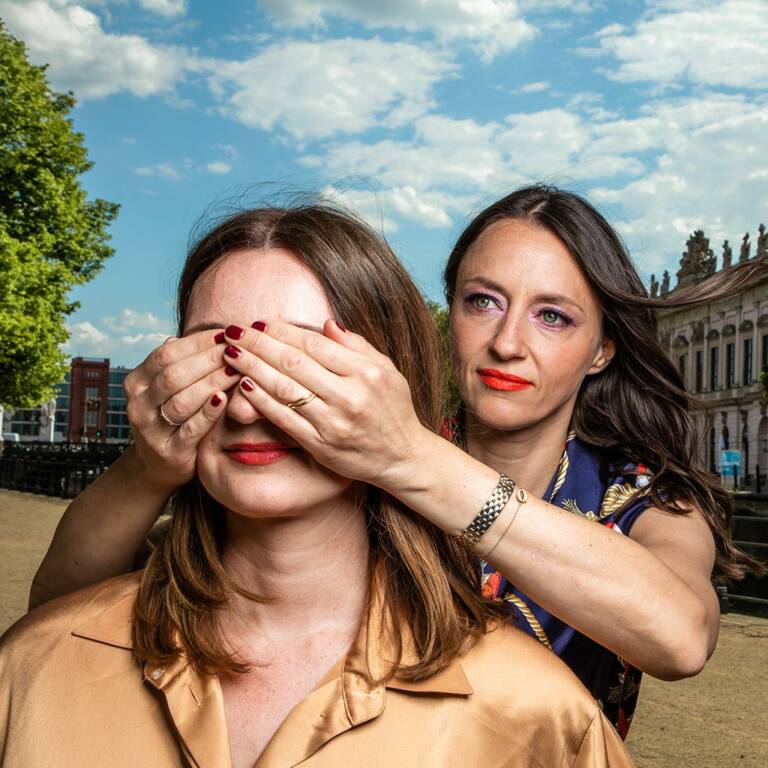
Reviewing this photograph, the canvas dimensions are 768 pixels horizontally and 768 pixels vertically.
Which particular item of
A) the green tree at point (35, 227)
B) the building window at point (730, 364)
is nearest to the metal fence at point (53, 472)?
the green tree at point (35, 227)

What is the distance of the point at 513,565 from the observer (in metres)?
1.97

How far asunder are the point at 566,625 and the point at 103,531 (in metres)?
1.21

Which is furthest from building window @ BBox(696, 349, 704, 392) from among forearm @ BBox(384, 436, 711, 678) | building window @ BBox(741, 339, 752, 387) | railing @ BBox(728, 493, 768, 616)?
forearm @ BBox(384, 436, 711, 678)

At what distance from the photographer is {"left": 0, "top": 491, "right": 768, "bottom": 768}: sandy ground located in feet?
19.9

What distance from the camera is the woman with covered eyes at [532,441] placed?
1740 mm

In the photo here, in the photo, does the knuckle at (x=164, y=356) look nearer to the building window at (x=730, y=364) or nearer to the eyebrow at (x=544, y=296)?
the eyebrow at (x=544, y=296)

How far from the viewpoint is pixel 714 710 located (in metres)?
7.03

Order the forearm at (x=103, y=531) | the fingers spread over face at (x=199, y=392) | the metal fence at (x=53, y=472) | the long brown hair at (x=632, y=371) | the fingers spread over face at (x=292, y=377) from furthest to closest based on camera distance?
the metal fence at (x=53, y=472)
the long brown hair at (x=632, y=371)
the forearm at (x=103, y=531)
the fingers spread over face at (x=199, y=392)
the fingers spread over face at (x=292, y=377)

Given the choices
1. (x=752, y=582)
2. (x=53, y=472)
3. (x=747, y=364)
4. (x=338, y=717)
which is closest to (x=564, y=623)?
(x=338, y=717)

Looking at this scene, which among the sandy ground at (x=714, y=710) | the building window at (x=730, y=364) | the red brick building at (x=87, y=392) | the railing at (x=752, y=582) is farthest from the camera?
the red brick building at (x=87, y=392)

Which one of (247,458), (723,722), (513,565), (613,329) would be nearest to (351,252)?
(247,458)

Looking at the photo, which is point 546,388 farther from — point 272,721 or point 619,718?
point 272,721

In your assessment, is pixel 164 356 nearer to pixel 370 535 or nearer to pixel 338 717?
pixel 370 535

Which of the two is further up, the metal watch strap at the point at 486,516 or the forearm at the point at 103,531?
the metal watch strap at the point at 486,516
